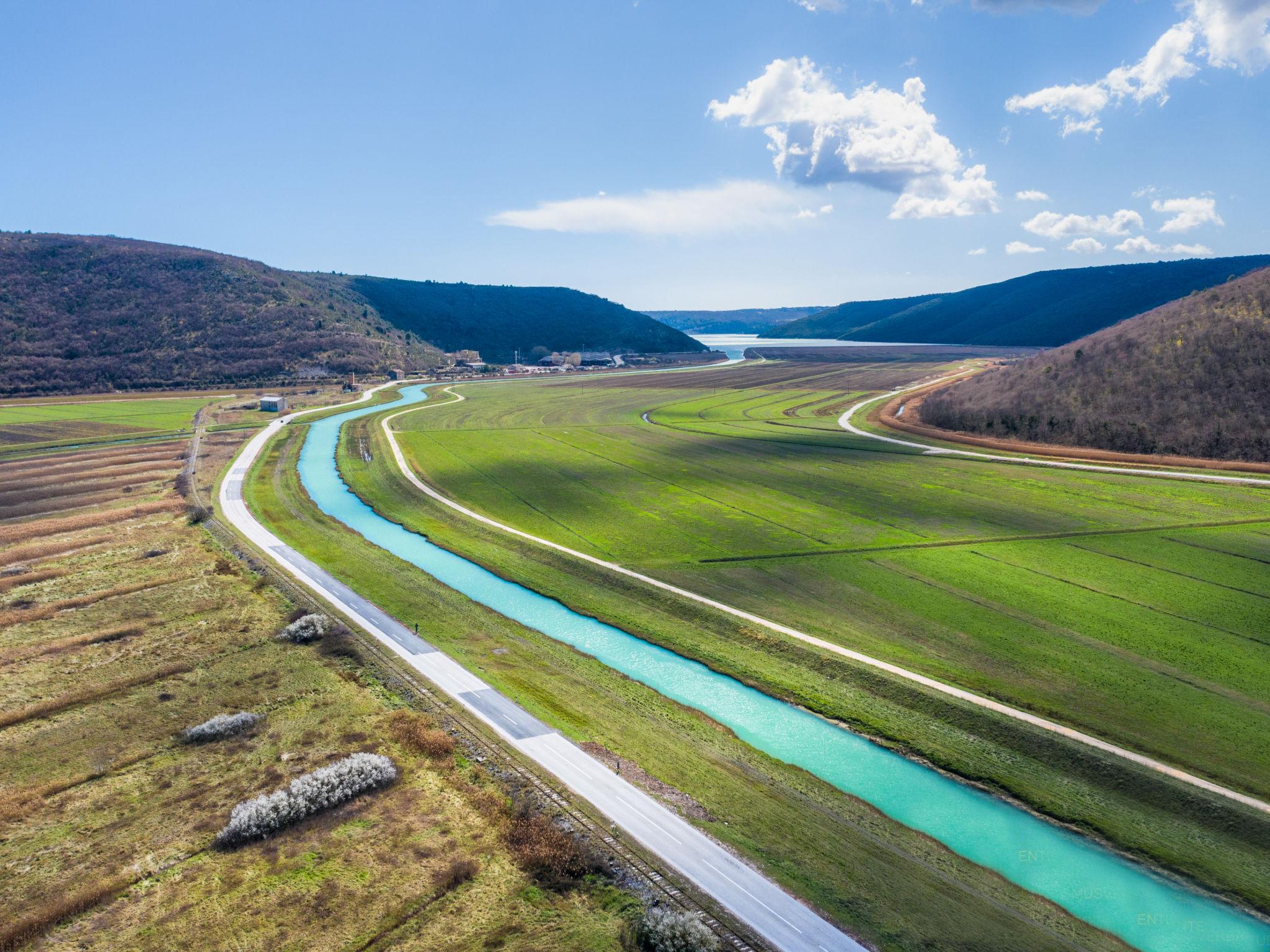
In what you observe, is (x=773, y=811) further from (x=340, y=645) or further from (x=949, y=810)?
(x=340, y=645)

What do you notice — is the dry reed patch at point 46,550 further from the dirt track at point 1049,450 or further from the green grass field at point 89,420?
the dirt track at point 1049,450

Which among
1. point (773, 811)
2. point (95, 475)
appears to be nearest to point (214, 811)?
point (773, 811)

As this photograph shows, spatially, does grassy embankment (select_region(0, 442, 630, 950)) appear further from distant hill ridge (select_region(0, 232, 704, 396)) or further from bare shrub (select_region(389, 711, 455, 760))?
distant hill ridge (select_region(0, 232, 704, 396))

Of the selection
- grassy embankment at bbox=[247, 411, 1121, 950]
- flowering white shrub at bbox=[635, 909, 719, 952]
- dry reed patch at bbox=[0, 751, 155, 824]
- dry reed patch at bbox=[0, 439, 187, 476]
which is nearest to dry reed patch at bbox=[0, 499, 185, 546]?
dry reed patch at bbox=[0, 439, 187, 476]

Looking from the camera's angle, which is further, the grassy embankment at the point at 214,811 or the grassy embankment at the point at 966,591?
the grassy embankment at the point at 966,591

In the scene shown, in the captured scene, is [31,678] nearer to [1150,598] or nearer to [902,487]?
[1150,598]

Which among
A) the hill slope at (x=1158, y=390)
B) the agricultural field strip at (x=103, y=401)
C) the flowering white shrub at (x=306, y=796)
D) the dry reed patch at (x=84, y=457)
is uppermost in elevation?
the hill slope at (x=1158, y=390)

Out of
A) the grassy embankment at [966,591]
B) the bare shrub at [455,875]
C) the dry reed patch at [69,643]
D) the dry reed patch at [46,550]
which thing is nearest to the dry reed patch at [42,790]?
the dry reed patch at [69,643]
